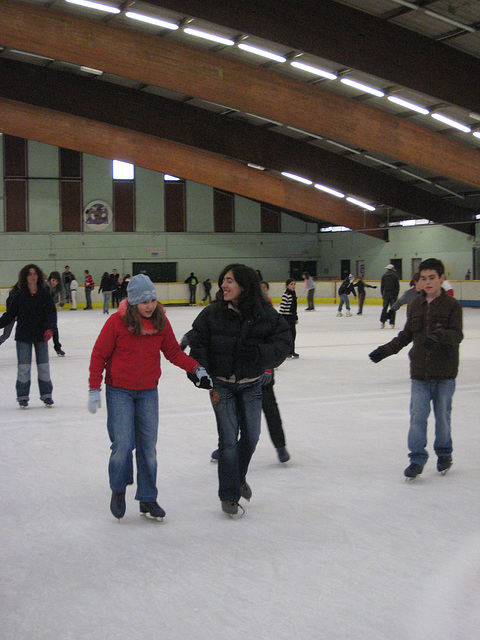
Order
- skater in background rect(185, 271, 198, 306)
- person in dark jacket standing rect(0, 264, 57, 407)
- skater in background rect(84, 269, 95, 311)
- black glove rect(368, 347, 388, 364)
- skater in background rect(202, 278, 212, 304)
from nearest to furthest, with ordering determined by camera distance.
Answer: black glove rect(368, 347, 388, 364)
person in dark jacket standing rect(0, 264, 57, 407)
skater in background rect(84, 269, 95, 311)
skater in background rect(185, 271, 198, 306)
skater in background rect(202, 278, 212, 304)

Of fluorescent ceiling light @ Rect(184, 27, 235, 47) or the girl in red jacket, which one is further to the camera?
fluorescent ceiling light @ Rect(184, 27, 235, 47)

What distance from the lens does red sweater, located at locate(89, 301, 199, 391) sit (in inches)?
172

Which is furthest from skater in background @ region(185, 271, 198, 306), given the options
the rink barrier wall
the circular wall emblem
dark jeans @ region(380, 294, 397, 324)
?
dark jeans @ region(380, 294, 397, 324)

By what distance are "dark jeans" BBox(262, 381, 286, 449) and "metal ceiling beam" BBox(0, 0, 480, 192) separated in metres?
14.6

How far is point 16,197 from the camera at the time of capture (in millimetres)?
36062

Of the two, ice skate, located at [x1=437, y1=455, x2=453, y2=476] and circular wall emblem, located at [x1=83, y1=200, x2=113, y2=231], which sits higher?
circular wall emblem, located at [x1=83, y1=200, x2=113, y2=231]

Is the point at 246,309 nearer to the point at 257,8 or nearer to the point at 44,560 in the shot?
the point at 44,560

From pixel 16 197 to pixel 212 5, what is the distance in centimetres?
2335

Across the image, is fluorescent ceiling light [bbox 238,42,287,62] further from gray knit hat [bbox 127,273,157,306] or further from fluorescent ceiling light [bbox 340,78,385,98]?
gray knit hat [bbox 127,273,157,306]

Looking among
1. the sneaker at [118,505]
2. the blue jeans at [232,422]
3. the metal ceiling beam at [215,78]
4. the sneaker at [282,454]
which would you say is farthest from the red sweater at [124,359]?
the metal ceiling beam at [215,78]

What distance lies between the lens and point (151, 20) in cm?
1769

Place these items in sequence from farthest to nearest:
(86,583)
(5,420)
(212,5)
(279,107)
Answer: (279,107) → (212,5) → (5,420) → (86,583)

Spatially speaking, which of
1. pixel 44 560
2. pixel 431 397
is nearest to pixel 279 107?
pixel 431 397

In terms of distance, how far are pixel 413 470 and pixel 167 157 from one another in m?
26.0
